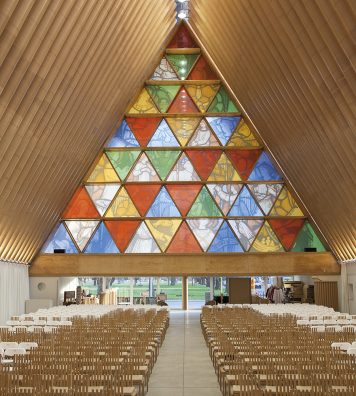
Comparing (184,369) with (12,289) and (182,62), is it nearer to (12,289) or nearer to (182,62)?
(12,289)

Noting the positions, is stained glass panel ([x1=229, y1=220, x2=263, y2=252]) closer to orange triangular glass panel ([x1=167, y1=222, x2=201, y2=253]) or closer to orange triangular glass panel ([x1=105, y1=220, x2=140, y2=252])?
orange triangular glass panel ([x1=167, y1=222, x2=201, y2=253])

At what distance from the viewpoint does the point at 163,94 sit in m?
29.6

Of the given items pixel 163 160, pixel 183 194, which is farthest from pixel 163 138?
pixel 183 194

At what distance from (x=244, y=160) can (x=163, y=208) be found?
451 cm

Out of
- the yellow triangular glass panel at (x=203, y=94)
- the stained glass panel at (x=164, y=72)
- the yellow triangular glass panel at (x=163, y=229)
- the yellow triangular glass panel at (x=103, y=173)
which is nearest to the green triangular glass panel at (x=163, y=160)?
the yellow triangular glass panel at (x=103, y=173)

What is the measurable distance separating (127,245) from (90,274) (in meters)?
2.15

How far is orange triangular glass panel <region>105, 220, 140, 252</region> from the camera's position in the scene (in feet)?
92.8

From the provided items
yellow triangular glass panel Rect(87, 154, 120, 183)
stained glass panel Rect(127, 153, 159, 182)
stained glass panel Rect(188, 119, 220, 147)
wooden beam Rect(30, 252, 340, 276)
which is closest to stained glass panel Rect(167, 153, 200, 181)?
stained glass panel Rect(127, 153, 159, 182)

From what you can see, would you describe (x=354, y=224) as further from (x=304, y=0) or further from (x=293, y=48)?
(x=304, y=0)

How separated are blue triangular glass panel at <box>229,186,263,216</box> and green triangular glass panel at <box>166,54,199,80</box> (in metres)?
6.46

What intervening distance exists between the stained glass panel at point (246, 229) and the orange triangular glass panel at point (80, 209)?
6.53 metres

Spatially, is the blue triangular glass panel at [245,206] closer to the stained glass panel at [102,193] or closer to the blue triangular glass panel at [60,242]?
the stained glass panel at [102,193]

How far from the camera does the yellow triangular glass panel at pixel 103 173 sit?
2889 cm

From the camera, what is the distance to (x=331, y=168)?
68.1 feet
